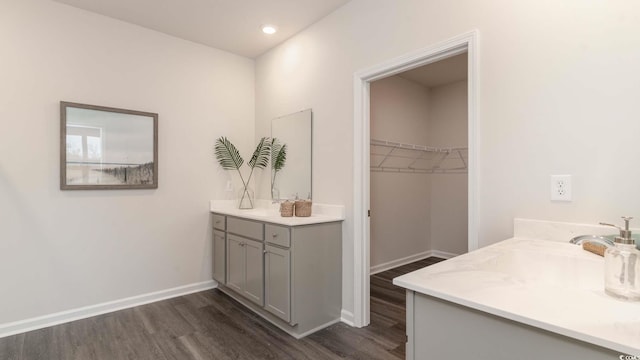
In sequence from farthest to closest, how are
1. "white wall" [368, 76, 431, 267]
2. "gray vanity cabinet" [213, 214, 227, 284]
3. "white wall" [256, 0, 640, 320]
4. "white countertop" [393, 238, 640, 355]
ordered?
"white wall" [368, 76, 431, 267]
"gray vanity cabinet" [213, 214, 227, 284]
"white wall" [256, 0, 640, 320]
"white countertop" [393, 238, 640, 355]

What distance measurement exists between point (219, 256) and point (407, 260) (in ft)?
8.02

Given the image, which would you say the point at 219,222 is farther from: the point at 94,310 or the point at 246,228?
the point at 94,310

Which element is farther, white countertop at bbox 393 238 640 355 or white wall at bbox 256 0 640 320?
white wall at bbox 256 0 640 320

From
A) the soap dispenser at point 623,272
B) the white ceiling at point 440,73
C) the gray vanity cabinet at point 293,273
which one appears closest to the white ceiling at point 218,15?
the white ceiling at point 440,73

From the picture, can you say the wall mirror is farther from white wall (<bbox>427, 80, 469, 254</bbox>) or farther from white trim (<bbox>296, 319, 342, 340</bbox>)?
white wall (<bbox>427, 80, 469, 254</bbox>)

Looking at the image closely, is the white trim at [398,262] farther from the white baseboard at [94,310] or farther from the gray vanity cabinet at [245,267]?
the white baseboard at [94,310]

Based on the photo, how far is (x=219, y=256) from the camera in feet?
10.5

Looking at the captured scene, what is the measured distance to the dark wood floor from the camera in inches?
82.4

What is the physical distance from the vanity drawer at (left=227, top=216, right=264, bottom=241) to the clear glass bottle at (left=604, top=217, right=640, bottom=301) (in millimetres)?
2105

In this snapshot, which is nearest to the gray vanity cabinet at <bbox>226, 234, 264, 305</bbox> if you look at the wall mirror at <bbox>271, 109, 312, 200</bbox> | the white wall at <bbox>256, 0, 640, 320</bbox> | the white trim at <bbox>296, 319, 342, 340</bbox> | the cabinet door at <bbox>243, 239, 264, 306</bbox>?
the cabinet door at <bbox>243, 239, 264, 306</bbox>

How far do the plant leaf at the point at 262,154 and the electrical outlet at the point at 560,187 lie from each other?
2589 mm

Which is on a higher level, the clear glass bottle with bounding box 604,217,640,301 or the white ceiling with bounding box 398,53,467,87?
the white ceiling with bounding box 398,53,467,87

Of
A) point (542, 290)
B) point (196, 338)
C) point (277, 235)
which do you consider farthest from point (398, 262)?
point (542, 290)

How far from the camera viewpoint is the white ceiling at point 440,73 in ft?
11.8
